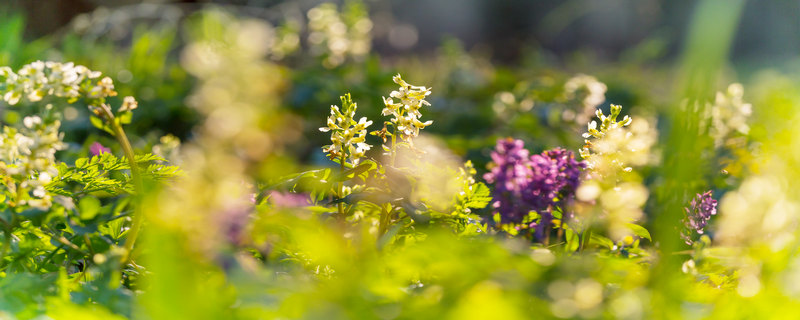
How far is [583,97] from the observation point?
2.65 m

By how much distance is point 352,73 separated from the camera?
4.04 metres

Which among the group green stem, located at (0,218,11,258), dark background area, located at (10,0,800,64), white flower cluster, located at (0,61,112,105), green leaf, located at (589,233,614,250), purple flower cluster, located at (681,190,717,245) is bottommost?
green stem, located at (0,218,11,258)

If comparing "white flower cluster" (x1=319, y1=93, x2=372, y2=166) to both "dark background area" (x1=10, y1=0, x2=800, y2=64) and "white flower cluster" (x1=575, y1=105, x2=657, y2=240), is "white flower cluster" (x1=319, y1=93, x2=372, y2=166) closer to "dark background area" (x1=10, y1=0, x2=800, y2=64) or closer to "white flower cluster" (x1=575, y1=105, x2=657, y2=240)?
"white flower cluster" (x1=575, y1=105, x2=657, y2=240)

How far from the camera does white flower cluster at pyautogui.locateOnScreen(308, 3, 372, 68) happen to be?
4000mm

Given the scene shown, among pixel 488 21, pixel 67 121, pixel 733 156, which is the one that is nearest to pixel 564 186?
pixel 733 156

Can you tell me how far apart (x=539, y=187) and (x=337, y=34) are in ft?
9.64

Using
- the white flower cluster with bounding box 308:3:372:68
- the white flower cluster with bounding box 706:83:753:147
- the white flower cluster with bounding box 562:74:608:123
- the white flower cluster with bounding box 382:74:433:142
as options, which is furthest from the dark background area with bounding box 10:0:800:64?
the white flower cluster with bounding box 382:74:433:142

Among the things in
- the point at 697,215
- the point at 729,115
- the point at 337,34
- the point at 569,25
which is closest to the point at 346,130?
the point at 697,215

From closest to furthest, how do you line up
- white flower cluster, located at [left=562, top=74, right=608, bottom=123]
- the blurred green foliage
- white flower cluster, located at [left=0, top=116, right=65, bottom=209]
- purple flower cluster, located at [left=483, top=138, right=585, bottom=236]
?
the blurred green foliage
white flower cluster, located at [left=0, top=116, right=65, bottom=209]
purple flower cluster, located at [left=483, top=138, right=585, bottom=236]
white flower cluster, located at [left=562, top=74, right=608, bottom=123]

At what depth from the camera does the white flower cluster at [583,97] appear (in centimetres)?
255

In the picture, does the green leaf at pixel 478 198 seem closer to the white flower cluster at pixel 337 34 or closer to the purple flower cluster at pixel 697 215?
the purple flower cluster at pixel 697 215

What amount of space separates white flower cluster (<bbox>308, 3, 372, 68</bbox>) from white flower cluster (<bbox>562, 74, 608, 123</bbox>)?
1648 millimetres

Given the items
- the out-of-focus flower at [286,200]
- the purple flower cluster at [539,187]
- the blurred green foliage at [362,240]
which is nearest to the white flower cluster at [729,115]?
the blurred green foliage at [362,240]

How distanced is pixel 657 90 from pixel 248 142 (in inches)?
233
